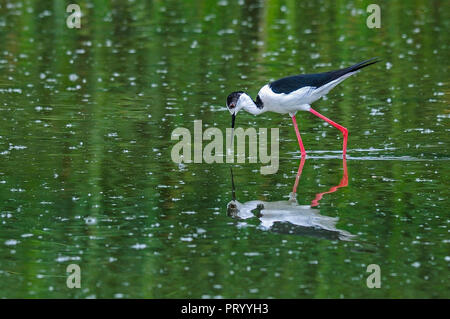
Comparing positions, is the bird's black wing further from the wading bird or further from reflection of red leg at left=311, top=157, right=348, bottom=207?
reflection of red leg at left=311, top=157, right=348, bottom=207

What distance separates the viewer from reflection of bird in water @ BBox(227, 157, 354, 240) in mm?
9188

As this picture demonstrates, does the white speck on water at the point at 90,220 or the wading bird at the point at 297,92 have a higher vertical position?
the wading bird at the point at 297,92

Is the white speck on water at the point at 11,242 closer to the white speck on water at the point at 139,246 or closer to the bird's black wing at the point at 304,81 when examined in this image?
the white speck on water at the point at 139,246

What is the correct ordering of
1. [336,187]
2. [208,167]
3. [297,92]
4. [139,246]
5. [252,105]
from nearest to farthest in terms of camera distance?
[139,246] → [336,187] → [208,167] → [297,92] → [252,105]

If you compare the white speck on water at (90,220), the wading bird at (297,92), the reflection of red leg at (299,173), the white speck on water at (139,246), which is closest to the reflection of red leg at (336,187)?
the reflection of red leg at (299,173)

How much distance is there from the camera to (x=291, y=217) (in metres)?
9.70

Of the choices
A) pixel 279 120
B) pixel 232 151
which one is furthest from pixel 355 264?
pixel 279 120

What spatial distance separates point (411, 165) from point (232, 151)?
231 centimetres

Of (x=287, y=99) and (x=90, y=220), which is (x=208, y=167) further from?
(x=90, y=220)

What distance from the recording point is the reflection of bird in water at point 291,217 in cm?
919

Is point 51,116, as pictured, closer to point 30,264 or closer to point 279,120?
point 279,120

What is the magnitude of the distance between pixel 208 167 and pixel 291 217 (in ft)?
7.76

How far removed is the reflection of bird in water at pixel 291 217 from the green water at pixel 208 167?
0.04 m

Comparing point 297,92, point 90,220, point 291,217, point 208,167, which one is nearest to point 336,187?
point 291,217
